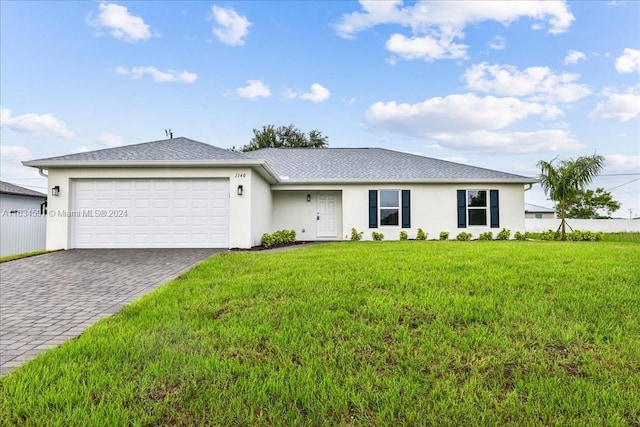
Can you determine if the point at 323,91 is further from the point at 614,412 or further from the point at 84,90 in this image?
the point at 614,412

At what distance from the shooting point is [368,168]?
52.4 feet

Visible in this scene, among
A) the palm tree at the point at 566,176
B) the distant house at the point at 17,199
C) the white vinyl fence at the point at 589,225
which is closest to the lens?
the palm tree at the point at 566,176

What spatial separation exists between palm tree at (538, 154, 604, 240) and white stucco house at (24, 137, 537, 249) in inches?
64.9

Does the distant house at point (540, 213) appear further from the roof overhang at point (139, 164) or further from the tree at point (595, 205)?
the roof overhang at point (139, 164)

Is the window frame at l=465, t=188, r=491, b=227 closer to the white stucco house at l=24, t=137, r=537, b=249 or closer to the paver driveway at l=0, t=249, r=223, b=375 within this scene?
the white stucco house at l=24, t=137, r=537, b=249

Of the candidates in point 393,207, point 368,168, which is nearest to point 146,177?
point 368,168

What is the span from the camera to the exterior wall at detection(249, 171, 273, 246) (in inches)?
459

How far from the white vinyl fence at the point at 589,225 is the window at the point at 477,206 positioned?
10.7 metres

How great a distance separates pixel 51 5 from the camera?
1139 cm

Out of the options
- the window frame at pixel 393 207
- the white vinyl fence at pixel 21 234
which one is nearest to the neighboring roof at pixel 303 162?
the window frame at pixel 393 207

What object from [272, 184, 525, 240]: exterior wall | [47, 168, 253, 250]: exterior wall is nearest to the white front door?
[272, 184, 525, 240]: exterior wall

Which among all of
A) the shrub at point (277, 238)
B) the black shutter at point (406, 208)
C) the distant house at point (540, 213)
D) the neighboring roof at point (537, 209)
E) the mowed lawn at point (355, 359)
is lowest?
the mowed lawn at point (355, 359)

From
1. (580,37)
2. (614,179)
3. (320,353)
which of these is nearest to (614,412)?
(320,353)

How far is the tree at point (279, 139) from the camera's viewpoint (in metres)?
32.4
